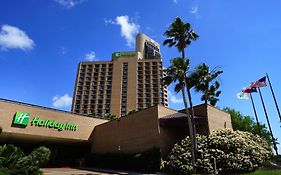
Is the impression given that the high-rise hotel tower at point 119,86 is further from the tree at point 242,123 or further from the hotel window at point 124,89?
the tree at point 242,123

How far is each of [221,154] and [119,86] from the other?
7988 cm

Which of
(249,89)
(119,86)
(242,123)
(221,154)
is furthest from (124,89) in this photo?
(221,154)

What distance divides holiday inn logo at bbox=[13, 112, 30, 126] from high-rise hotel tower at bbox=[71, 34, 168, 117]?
65969mm

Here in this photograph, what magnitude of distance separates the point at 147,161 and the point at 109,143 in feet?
31.2

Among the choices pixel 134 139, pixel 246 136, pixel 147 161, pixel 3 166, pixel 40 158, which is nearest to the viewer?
pixel 3 166

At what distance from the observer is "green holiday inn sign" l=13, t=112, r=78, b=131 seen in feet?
83.4

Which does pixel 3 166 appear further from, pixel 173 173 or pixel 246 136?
pixel 246 136

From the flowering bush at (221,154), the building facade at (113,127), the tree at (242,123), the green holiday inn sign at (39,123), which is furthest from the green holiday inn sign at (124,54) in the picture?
the flowering bush at (221,154)

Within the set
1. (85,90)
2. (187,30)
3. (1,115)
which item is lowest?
(1,115)

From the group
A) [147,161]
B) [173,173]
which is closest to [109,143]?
[147,161]

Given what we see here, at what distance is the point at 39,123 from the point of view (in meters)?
27.4

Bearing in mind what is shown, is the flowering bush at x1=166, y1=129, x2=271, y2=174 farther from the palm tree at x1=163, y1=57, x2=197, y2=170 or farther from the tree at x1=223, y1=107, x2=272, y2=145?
the tree at x1=223, y1=107, x2=272, y2=145

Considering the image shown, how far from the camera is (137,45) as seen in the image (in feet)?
394

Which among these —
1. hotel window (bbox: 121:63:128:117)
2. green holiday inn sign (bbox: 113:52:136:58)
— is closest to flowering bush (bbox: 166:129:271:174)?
hotel window (bbox: 121:63:128:117)
